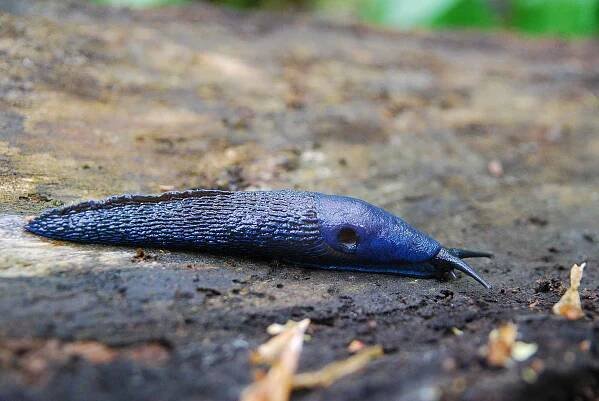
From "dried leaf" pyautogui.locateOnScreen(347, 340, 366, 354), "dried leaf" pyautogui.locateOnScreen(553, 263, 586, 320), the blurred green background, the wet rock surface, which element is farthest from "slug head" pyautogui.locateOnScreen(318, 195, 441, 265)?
the blurred green background

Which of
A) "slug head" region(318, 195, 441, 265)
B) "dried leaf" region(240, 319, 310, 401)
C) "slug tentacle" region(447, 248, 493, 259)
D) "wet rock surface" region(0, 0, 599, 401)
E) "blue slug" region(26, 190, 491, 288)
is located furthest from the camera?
"slug tentacle" region(447, 248, 493, 259)

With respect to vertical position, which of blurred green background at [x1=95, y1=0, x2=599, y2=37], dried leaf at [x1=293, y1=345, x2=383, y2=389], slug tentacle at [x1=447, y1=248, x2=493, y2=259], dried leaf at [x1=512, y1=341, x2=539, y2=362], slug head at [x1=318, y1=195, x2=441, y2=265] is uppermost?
blurred green background at [x1=95, y1=0, x2=599, y2=37]

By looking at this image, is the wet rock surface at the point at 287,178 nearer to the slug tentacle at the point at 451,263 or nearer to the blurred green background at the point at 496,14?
the slug tentacle at the point at 451,263

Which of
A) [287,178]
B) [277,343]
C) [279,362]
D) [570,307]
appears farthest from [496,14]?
[279,362]

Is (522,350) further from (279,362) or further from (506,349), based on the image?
(279,362)

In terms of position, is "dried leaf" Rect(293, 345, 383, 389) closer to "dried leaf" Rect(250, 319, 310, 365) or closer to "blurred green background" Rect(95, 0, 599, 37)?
"dried leaf" Rect(250, 319, 310, 365)

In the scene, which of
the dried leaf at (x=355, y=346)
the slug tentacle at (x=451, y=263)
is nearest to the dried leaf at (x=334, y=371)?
the dried leaf at (x=355, y=346)
